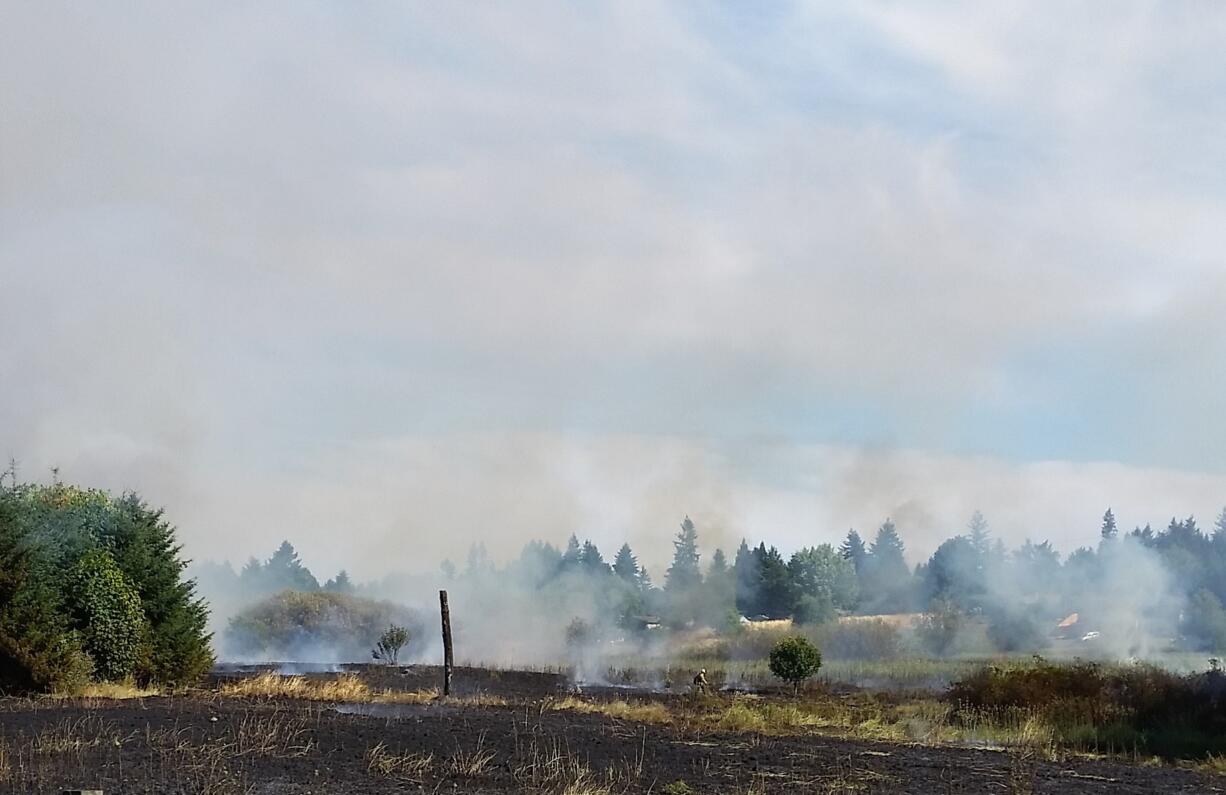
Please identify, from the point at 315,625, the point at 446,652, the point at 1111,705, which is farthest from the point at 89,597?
the point at 315,625

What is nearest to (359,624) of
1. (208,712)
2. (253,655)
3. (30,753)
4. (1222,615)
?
(253,655)

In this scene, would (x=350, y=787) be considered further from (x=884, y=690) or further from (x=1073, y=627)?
(x=1073, y=627)

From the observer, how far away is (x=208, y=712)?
17.3 metres

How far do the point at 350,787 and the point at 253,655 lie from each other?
45.1m

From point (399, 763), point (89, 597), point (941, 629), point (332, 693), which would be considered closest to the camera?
point (399, 763)

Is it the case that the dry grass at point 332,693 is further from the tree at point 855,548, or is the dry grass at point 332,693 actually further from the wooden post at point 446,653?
the tree at point 855,548

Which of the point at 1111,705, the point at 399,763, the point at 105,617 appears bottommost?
the point at 1111,705

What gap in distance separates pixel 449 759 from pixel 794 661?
75.0 feet

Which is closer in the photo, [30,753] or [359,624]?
[30,753]

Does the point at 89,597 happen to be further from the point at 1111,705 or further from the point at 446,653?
the point at 1111,705

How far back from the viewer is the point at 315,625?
59688mm

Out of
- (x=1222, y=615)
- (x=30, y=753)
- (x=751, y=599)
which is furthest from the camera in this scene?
(x=751, y=599)

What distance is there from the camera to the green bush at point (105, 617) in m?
26.5

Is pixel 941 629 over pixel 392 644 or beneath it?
beneath
